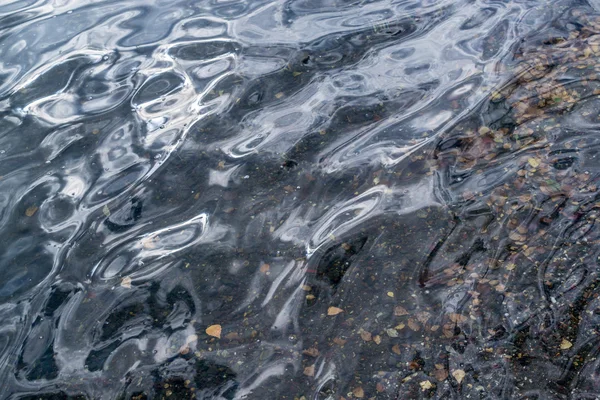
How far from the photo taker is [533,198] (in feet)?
10.8

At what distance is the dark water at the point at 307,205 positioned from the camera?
9.03ft

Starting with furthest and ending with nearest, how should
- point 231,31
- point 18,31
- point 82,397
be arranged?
point 18,31 → point 231,31 → point 82,397

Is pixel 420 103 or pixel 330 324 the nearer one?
pixel 330 324

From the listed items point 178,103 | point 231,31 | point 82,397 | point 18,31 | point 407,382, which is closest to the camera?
point 407,382

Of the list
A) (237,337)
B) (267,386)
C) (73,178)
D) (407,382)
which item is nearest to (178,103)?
(73,178)

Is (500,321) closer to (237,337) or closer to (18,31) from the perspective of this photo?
(237,337)

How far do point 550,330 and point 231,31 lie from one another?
3821 mm

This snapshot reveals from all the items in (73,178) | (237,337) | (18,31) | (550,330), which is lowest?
(550,330)

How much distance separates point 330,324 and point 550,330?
105 cm

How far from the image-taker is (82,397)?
278cm

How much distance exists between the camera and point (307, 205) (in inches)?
141

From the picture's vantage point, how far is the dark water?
275cm

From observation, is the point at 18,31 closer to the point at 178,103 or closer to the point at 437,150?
the point at 178,103

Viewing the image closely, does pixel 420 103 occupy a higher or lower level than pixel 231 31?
lower
